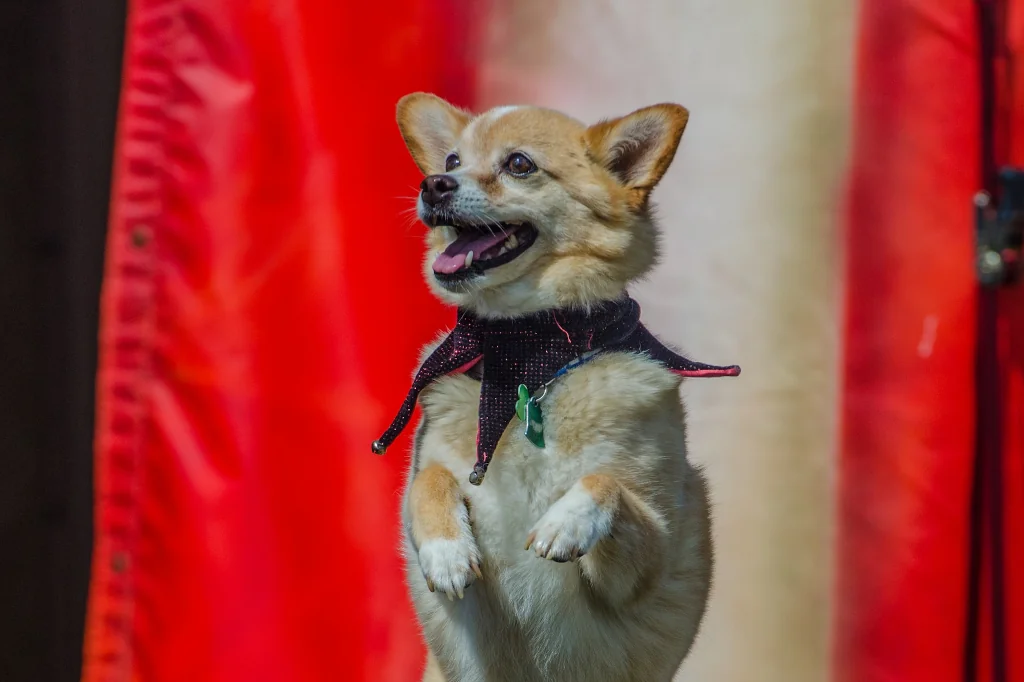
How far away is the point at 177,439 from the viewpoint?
1148mm

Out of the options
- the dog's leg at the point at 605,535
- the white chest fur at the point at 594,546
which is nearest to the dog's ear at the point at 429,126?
the white chest fur at the point at 594,546

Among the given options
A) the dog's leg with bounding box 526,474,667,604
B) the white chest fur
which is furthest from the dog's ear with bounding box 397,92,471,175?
the dog's leg with bounding box 526,474,667,604

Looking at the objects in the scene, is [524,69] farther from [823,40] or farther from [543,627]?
[543,627]

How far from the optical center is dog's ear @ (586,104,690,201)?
89 cm

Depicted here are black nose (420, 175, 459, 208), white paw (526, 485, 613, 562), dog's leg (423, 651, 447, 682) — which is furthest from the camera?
dog's leg (423, 651, 447, 682)

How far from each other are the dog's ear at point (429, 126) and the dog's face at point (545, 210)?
39 millimetres

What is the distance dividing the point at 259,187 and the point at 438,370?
0.42m

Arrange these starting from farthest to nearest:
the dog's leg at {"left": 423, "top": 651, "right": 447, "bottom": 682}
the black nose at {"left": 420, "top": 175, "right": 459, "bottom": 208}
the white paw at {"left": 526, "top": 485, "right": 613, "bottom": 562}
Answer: the dog's leg at {"left": 423, "top": 651, "right": 447, "bottom": 682} < the black nose at {"left": 420, "top": 175, "right": 459, "bottom": 208} < the white paw at {"left": 526, "top": 485, "right": 613, "bottom": 562}

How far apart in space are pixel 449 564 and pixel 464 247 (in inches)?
12.4

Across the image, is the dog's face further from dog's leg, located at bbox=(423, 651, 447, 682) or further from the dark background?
the dark background

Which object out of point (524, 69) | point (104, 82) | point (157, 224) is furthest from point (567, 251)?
point (104, 82)

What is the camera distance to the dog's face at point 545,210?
88 cm

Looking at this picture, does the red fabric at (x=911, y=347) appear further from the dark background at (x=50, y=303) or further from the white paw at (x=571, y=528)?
the dark background at (x=50, y=303)

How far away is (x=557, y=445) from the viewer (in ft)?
2.82
